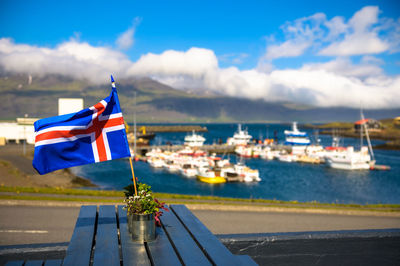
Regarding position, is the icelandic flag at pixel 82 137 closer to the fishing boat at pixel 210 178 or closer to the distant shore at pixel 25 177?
the distant shore at pixel 25 177

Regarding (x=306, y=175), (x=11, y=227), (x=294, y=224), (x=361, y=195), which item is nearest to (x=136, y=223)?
Answer: (x=11, y=227)

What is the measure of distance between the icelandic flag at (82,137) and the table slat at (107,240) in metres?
0.99

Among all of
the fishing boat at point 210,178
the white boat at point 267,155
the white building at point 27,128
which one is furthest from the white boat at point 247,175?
the white building at point 27,128

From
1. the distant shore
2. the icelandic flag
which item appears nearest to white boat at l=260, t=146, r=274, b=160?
the distant shore

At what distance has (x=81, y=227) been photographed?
202 inches

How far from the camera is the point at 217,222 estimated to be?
39.9ft

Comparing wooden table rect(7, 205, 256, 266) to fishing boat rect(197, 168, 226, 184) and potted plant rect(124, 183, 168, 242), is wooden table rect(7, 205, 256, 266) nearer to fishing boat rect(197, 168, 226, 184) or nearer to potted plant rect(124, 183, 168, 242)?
potted plant rect(124, 183, 168, 242)

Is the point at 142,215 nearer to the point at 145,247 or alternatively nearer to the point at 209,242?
the point at 145,247

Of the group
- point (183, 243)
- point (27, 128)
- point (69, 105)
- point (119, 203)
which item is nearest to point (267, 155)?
point (69, 105)

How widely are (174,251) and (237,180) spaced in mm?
50923

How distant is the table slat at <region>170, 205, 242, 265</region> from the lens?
3989 millimetres

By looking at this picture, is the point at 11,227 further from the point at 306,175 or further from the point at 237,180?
the point at 306,175

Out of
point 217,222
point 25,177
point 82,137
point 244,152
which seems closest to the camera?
point 82,137

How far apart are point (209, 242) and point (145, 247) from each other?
0.83 meters
